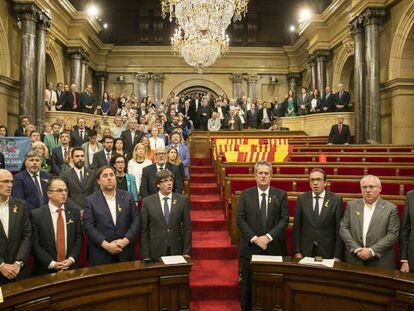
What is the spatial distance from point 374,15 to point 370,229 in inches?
327

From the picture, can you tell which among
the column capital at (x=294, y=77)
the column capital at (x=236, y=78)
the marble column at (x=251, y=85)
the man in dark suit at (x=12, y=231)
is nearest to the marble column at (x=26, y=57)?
the man in dark suit at (x=12, y=231)

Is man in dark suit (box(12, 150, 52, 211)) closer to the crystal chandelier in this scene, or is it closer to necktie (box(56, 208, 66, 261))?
necktie (box(56, 208, 66, 261))

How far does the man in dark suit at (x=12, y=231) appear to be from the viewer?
107 inches

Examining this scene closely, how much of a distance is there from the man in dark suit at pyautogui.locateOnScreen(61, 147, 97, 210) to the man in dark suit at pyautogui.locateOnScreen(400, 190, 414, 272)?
8.23 feet

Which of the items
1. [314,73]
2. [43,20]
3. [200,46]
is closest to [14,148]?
[43,20]

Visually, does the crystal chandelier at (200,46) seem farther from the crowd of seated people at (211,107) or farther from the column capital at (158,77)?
the column capital at (158,77)

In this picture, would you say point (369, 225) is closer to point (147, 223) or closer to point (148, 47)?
point (147, 223)

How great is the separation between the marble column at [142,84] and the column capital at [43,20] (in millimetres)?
6438

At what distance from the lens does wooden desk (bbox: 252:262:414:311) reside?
228cm

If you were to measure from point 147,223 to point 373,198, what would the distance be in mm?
1579

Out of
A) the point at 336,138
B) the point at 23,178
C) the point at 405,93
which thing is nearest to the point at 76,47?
the point at 336,138

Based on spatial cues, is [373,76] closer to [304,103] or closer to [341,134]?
[341,134]

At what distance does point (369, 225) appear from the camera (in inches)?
118

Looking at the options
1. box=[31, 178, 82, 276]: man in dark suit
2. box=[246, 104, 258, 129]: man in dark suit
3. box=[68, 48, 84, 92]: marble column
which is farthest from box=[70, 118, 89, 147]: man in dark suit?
box=[68, 48, 84, 92]: marble column
